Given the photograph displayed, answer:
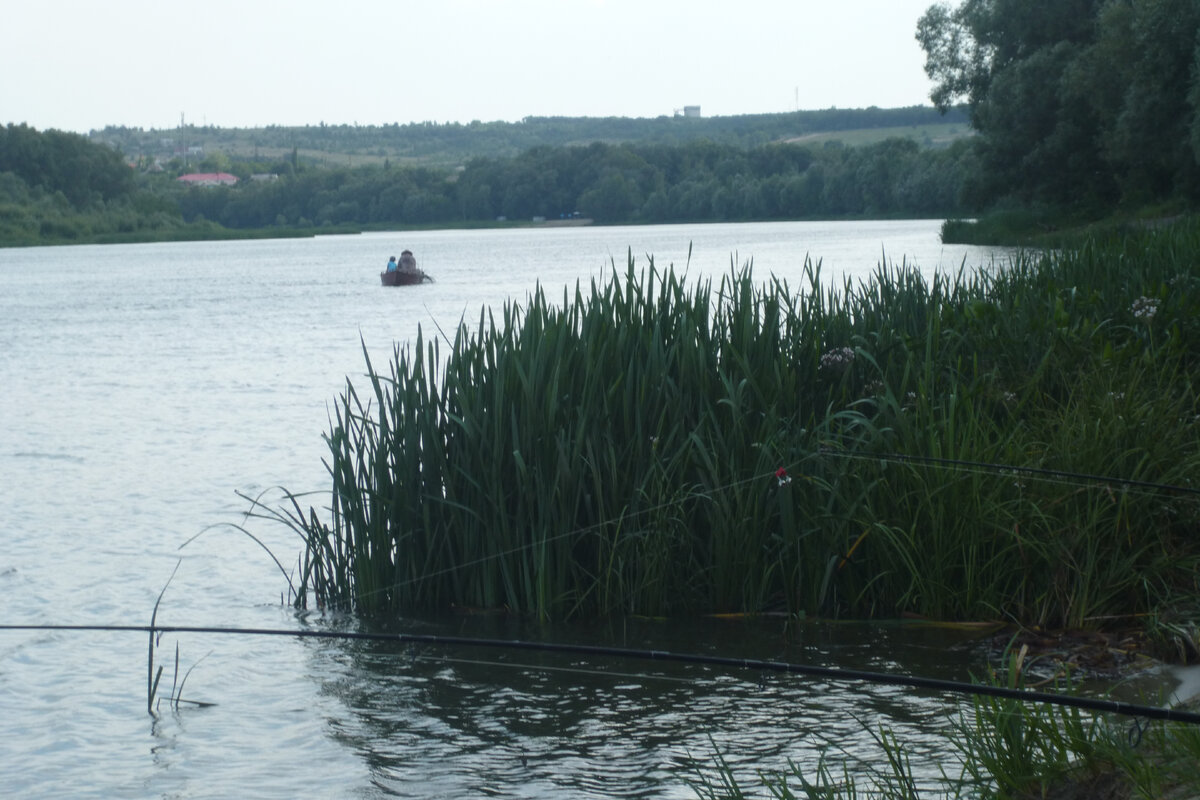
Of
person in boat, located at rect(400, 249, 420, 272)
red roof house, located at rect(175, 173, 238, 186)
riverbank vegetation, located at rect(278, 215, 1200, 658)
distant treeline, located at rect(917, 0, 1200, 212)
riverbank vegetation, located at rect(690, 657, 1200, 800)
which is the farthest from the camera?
red roof house, located at rect(175, 173, 238, 186)

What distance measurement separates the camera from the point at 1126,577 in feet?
19.7

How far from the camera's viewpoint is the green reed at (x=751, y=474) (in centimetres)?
614

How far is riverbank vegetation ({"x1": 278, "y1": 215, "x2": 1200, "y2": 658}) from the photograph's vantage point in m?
6.12

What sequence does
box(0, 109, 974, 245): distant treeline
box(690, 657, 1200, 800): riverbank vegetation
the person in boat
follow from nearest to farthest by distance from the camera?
box(690, 657, 1200, 800): riverbank vegetation → the person in boat → box(0, 109, 974, 245): distant treeline

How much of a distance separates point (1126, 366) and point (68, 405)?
15.3 m

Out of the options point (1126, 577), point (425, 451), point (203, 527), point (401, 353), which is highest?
point (401, 353)

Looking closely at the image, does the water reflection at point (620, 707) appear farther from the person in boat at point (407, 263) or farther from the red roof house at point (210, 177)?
the red roof house at point (210, 177)

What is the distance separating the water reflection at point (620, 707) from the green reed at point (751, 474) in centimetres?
22

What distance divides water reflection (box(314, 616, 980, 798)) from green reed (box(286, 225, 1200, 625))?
0.72 feet

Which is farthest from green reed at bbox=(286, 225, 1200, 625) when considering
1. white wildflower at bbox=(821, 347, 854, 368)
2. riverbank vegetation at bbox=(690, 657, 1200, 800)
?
riverbank vegetation at bbox=(690, 657, 1200, 800)

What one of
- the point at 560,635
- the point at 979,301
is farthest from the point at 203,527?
the point at 979,301

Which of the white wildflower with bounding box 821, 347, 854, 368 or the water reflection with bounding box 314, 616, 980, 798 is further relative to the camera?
the white wildflower with bounding box 821, 347, 854, 368

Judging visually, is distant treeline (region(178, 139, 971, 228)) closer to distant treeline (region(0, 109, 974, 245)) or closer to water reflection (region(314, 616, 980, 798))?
distant treeline (region(0, 109, 974, 245))

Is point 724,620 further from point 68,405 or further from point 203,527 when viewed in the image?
point 68,405
